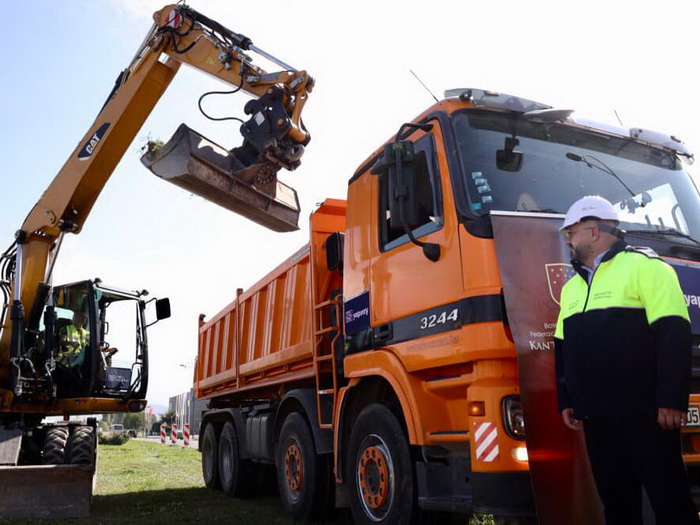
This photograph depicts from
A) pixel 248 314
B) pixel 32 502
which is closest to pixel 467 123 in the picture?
pixel 248 314

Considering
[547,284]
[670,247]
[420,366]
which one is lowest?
[420,366]

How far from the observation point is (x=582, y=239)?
318 centimetres

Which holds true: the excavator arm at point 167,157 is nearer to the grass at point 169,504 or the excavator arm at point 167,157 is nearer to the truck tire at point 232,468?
the grass at point 169,504

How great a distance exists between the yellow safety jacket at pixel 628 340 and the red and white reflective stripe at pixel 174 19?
7121 millimetres

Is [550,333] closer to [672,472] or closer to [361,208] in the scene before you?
[672,472]

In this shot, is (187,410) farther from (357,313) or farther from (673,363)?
(673,363)

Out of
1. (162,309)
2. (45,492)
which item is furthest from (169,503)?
(162,309)

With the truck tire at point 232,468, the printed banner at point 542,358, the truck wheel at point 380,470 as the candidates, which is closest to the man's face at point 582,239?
the printed banner at point 542,358

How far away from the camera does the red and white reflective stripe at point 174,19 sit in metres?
8.58

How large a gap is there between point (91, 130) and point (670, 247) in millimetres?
7726

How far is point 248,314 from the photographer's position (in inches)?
314

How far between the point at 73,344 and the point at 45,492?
120 inches

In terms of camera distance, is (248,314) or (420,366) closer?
(420,366)

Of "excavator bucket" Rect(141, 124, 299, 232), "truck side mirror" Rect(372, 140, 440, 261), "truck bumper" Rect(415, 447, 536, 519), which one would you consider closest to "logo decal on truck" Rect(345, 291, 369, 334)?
"truck side mirror" Rect(372, 140, 440, 261)
